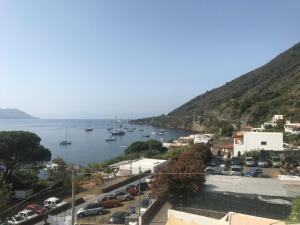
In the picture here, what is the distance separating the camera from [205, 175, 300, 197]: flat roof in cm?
2525

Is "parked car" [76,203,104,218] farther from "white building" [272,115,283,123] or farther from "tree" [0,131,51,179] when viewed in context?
"white building" [272,115,283,123]

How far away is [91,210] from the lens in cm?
2358

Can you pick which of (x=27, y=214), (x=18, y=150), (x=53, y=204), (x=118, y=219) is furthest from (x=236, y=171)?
(x=18, y=150)

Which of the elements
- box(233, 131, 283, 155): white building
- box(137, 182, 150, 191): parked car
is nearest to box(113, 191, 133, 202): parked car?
box(137, 182, 150, 191): parked car

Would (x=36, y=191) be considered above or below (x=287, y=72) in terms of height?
below

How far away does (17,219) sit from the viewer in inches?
938

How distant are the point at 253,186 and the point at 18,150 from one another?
24.9 meters

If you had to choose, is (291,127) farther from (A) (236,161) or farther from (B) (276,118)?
(A) (236,161)

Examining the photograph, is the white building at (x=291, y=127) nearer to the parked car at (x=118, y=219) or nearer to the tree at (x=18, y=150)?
the tree at (x=18, y=150)

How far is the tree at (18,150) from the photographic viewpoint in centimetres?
3659

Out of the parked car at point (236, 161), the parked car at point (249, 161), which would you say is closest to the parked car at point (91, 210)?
the parked car at point (249, 161)

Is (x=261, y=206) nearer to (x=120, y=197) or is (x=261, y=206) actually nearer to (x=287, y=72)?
(x=120, y=197)

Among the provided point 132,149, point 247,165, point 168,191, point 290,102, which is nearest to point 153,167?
point 247,165

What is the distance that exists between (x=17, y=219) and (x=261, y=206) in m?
16.1
